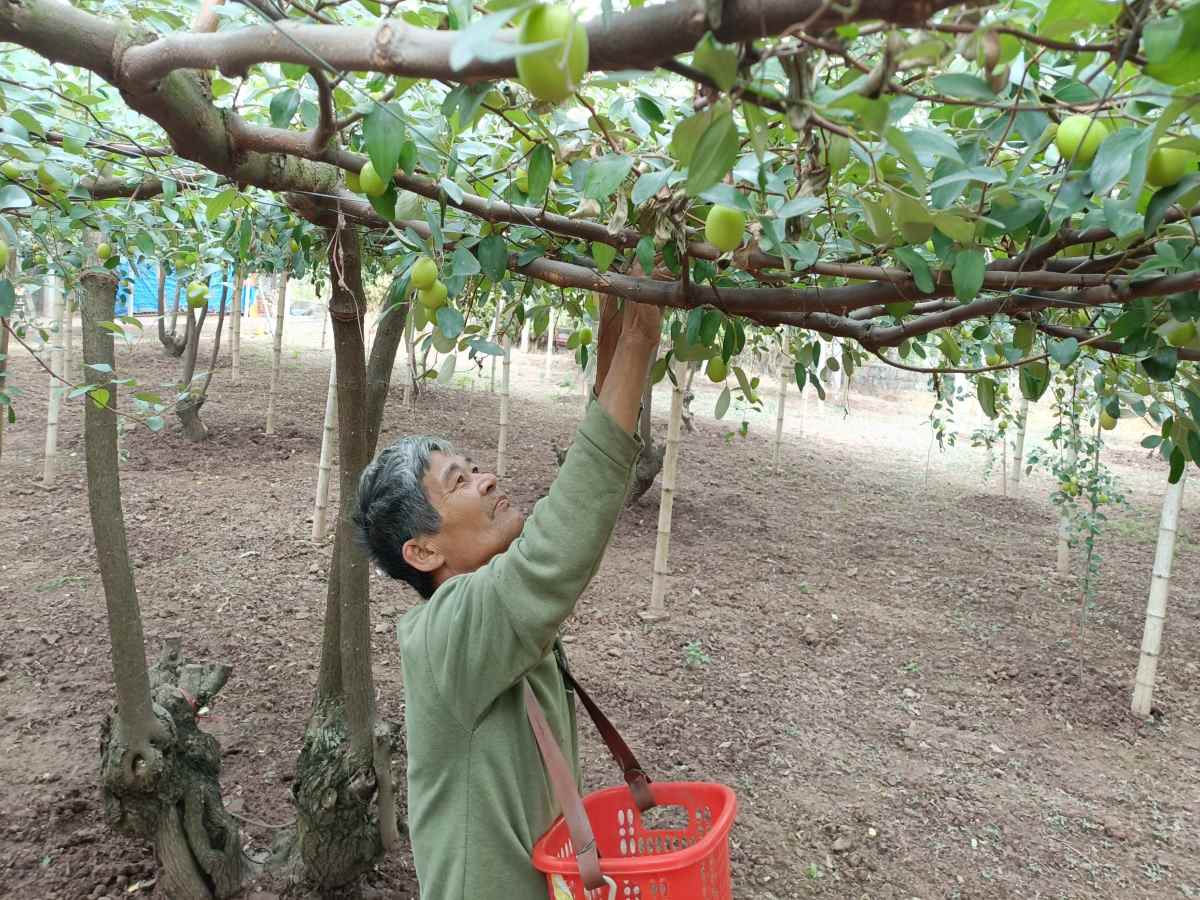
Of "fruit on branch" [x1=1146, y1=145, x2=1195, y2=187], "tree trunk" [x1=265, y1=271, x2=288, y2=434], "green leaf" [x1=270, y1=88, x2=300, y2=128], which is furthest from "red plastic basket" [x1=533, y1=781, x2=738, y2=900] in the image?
"tree trunk" [x1=265, y1=271, x2=288, y2=434]

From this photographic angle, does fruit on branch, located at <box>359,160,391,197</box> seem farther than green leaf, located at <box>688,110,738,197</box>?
Yes

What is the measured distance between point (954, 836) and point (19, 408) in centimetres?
855

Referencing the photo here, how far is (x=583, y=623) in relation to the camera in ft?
15.6

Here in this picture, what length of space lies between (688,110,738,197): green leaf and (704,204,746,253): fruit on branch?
301 mm

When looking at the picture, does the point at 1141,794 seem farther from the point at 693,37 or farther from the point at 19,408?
the point at 19,408

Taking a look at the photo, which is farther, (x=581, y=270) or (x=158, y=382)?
(x=158, y=382)

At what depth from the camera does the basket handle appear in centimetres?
115

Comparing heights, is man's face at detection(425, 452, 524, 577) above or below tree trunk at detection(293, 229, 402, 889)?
above

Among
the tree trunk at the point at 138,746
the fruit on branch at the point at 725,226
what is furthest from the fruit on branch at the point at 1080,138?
the tree trunk at the point at 138,746

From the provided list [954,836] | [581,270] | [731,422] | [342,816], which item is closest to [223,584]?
[342,816]

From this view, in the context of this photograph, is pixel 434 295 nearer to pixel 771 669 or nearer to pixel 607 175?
pixel 607 175

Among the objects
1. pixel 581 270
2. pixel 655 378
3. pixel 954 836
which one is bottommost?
pixel 954 836

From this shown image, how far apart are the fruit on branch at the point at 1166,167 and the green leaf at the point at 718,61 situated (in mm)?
468

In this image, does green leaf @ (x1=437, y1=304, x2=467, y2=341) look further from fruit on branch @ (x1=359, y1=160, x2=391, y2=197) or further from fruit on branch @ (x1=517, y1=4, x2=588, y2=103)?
fruit on branch @ (x1=517, y1=4, x2=588, y2=103)
